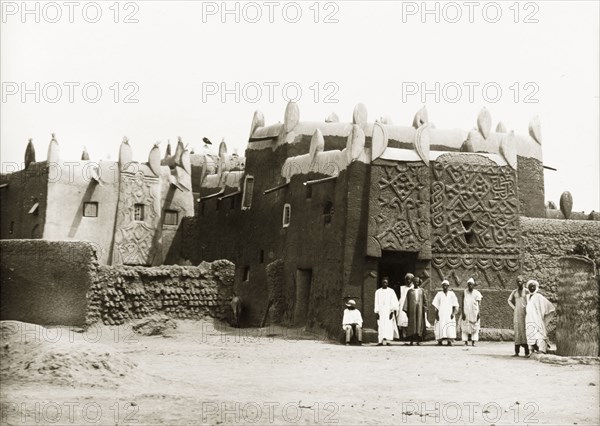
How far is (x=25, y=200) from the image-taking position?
31953 mm

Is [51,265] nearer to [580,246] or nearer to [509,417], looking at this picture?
[580,246]

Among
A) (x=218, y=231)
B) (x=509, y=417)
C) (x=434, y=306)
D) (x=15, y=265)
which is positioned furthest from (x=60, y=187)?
(x=509, y=417)

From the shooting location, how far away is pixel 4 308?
71.2 ft

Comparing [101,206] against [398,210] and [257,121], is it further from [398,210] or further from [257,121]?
[398,210]

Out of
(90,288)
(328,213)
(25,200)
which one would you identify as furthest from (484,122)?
(25,200)

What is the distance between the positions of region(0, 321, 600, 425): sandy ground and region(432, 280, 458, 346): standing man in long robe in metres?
2.09

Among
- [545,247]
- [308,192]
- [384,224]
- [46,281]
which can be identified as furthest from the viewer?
[545,247]

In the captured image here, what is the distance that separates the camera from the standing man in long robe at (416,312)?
17.9 metres

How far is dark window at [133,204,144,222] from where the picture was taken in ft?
106

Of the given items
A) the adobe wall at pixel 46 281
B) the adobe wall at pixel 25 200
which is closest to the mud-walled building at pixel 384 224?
the adobe wall at pixel 46 281

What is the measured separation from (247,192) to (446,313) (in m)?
11.9

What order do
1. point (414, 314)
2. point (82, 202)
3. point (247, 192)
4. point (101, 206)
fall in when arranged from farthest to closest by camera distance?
point (101, 206), point (82, 202), point (247, 192), point (414, 314)

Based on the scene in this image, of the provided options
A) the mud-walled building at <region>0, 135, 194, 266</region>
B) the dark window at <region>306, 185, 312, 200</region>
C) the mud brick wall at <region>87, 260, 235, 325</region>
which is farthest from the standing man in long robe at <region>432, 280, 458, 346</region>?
the mud-walled building at <region>0, 135, 194, 266</region>

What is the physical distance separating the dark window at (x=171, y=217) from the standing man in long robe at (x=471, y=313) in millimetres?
17715
